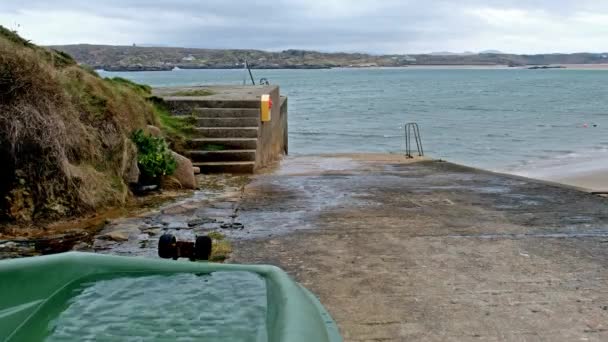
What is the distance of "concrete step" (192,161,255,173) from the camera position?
10.7 m

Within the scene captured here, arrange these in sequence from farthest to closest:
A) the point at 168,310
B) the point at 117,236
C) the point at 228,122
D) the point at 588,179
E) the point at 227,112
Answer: the point at 588,179
the point at 227,112
the point at 228,122
the point at 117,236
the point at 168,310

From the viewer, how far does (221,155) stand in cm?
1107

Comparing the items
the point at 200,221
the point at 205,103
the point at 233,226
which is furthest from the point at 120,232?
the point at 205,103

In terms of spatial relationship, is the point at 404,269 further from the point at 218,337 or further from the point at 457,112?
the point at 457,112

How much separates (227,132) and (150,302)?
293 inches

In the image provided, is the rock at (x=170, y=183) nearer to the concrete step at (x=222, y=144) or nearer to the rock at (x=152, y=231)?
the rock at (x=152, y=231)

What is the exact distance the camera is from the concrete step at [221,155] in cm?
1091

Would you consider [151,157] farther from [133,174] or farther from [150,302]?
[150,302]

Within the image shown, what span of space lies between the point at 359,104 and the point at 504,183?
162 feet

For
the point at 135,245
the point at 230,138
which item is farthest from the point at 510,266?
the point at 230,138

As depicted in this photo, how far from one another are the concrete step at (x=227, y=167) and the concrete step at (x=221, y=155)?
0.17 meters

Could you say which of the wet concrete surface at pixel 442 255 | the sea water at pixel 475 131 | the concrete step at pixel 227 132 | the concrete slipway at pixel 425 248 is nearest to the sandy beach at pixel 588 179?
the sea water at pixel 475 131

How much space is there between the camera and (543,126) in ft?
120

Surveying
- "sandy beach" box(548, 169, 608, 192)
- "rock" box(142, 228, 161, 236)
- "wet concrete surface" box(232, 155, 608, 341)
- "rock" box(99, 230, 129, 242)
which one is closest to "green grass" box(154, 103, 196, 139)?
"wet concrete surface" box(232, 155, 608, 341)
